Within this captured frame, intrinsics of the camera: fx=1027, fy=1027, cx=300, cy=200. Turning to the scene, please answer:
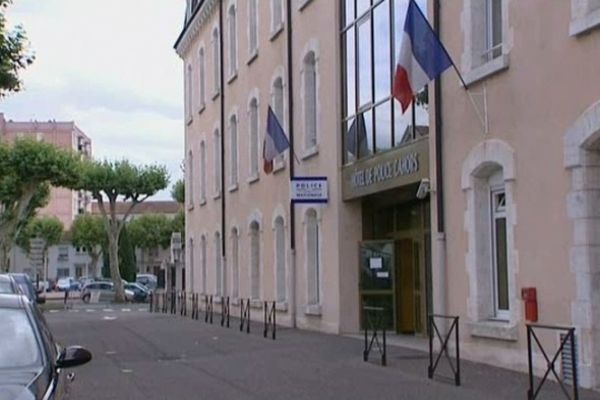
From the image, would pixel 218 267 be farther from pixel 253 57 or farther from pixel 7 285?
pixel 7 285

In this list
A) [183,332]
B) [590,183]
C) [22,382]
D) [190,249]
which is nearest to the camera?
[22,382]

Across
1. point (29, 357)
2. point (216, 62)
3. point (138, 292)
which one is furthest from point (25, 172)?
point (29, 357)

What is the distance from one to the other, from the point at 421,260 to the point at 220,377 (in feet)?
23.7

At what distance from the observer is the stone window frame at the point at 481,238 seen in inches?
587

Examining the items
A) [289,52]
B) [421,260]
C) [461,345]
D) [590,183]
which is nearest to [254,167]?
[289,52]

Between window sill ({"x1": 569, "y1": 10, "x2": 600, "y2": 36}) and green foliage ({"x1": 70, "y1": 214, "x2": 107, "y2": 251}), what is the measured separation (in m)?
86.0

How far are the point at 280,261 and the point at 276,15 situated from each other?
22.9 ft

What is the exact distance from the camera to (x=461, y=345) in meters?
16.5

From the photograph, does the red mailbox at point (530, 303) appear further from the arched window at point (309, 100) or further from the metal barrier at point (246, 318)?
the metal barrier at point (246, 318)

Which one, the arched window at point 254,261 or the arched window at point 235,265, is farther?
the arched window at point 235,265

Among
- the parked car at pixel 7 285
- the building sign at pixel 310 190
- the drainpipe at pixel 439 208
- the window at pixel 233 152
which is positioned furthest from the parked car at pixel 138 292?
the parked car at pixel 7 285

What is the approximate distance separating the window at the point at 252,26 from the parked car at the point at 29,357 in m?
23.3

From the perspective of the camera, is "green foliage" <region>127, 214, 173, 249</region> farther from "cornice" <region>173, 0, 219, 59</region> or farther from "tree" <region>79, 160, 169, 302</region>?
"cornice" <region>173, 0, 219, 59</region>

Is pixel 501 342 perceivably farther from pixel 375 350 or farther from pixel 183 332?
pixel 183 332
